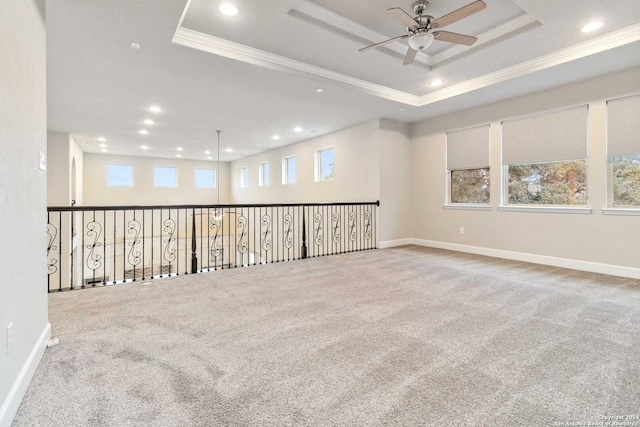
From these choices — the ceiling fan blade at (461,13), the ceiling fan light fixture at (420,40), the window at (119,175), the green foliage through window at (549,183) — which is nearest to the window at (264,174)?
the window at (119,175)

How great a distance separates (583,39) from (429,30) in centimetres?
210

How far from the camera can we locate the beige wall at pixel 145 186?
10570 mm

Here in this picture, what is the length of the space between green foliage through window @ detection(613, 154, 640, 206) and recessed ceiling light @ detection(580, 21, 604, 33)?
1762 mm

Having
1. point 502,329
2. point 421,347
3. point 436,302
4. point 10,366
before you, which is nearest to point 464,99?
point 436,302

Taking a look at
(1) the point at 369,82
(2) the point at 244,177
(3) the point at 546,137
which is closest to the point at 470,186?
(3) the point at 546,137

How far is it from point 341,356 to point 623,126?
4768 millimetres

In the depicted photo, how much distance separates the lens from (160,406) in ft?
5.09

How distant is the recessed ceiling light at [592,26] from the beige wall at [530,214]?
121 centimetres

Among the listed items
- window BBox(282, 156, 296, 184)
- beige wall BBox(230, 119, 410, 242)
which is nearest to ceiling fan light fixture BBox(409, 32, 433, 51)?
beige wall BBox(230, 119, 410, 242)

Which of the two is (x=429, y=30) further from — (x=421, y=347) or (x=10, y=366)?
Result: (x=10, y=366)

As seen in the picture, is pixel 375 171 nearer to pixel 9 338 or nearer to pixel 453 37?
pixel 453 37

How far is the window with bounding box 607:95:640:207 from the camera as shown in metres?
3.94

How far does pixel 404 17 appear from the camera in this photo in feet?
9.02

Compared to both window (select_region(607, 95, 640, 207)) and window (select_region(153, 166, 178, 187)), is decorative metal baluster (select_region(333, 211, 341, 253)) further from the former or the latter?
window (select_region(153, 166, 178, 187))
